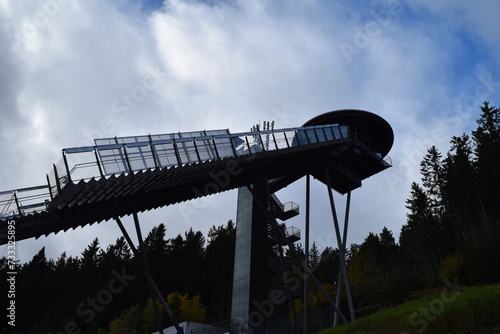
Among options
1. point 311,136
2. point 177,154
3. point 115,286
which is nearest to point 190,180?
point 177,154

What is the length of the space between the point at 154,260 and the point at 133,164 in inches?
2201

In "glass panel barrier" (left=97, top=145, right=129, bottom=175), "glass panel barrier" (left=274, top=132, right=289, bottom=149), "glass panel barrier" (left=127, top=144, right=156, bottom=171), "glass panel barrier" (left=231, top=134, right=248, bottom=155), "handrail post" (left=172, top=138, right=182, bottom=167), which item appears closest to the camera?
"glass panel barrier" (left=97, top=145, right=129, bottom=175)

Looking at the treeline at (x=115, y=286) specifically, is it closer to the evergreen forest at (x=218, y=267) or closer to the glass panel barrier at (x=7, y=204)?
the evergreen forest at (x=218, y=267)

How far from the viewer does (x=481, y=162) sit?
53.2 meters

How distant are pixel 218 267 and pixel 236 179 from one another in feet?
143

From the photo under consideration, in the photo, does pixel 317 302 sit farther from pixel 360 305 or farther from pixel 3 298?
pixel 3 298

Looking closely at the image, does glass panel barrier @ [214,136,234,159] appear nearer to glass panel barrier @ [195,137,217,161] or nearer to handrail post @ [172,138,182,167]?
glass panel barrier @ [195,137,217,161]

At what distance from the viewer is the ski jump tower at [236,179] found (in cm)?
1830

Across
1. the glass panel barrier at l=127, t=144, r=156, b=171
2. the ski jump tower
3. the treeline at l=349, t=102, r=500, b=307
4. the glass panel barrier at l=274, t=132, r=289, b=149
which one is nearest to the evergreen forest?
the treeline at l=349, t=102, r=500, b=307

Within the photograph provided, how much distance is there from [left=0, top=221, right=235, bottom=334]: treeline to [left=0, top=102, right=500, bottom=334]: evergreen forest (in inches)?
6.4

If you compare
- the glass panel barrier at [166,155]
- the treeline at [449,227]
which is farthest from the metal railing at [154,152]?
the treeline at [449,227]

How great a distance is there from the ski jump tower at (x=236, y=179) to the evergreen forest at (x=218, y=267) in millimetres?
13584

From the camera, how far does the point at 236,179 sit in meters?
29.7

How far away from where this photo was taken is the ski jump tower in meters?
18.3
